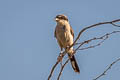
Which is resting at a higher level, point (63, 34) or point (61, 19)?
point (61, 19)

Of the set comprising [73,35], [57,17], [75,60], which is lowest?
[75,60]

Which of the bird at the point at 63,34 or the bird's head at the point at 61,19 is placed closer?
the bird at the point at 63,34

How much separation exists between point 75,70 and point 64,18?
1.66 m

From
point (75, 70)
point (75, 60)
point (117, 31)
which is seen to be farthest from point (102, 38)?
point (75, 60)

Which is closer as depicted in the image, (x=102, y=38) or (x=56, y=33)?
(x=102, y=38)

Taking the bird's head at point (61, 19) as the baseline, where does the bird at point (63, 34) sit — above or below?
below

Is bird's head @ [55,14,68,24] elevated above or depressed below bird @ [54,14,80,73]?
above

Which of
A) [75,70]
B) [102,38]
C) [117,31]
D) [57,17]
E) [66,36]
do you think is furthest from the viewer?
[57,17]

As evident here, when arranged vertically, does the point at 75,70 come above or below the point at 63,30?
below

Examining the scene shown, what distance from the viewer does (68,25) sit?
5680 millimetres

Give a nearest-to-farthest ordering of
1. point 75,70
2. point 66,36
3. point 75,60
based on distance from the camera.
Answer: point 75,70 < point 75,60 < point 66,36

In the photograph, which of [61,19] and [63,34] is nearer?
[63,34]

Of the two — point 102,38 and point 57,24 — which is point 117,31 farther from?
point 57,24

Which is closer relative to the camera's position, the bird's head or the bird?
the bird
